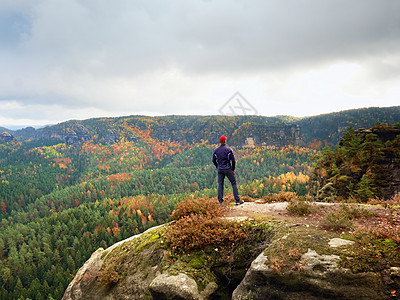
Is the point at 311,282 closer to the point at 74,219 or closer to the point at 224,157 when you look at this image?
the point at 224,157

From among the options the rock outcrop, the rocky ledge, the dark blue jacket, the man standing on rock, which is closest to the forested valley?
the man standing on rock

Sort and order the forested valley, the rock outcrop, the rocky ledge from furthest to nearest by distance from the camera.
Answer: the forested valley, the rocky ledge, the rock outcrop

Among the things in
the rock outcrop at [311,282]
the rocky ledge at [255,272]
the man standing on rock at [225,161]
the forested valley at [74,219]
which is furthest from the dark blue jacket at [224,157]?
the rock outcrop at [311,282]

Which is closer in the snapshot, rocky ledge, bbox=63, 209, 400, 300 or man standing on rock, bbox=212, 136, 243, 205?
rocky ledge, bbox=63, 209, 400, 300

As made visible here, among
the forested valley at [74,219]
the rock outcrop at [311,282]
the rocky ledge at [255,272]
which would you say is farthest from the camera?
the forested valley at [74,219]

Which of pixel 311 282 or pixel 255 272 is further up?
pixel 311 282

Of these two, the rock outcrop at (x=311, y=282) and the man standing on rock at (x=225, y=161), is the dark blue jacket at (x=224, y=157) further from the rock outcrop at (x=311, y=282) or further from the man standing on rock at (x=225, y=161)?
the rock outcrop at (x=311, y=282)

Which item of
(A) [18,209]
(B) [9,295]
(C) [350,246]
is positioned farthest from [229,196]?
(A) [18,209]

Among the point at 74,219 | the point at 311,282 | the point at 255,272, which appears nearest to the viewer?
the point at 311,282

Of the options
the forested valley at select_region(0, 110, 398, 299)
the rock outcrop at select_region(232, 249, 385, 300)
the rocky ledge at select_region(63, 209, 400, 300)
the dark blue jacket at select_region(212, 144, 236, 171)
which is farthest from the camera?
the forested valley at select_region(0, 110, 398, 299)

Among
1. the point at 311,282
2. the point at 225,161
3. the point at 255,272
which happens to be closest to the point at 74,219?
the point at 225,161

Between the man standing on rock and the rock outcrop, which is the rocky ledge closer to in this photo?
the rock outcrop

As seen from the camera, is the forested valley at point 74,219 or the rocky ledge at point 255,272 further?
the forested valley at point 74,219

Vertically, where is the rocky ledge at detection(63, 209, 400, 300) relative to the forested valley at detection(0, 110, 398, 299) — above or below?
above
